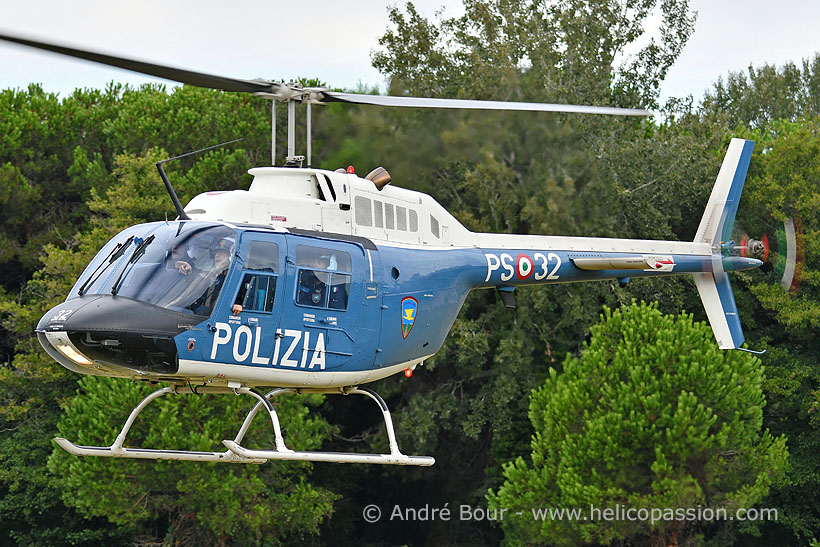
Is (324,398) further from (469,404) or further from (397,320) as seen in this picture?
(397,320)

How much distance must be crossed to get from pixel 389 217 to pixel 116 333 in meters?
3.55

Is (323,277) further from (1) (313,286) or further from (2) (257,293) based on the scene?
(2) (257,293)

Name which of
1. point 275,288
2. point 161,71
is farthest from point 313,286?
point 161,71

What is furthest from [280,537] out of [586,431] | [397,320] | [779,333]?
[397,320]

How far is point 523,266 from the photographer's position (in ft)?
47.9

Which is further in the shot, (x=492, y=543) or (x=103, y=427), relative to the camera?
(x=492, y=543)

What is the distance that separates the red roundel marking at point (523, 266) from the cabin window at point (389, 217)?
205 cm

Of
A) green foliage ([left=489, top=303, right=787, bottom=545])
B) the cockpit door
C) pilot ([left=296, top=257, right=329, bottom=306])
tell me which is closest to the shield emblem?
pilot ([left=296, top=257, right=329, bottom=306])

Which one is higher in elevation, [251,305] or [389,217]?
[389,217]

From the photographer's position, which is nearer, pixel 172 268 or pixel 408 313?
pixel 172 268

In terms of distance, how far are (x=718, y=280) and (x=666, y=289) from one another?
702 inches

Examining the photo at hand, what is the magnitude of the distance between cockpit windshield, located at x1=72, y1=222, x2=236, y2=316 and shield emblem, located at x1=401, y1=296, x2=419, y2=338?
7.38 ft

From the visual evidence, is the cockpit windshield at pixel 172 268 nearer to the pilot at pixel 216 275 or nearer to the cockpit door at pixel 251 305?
the pilot at pixel 216 275

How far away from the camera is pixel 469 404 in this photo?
34125mm
